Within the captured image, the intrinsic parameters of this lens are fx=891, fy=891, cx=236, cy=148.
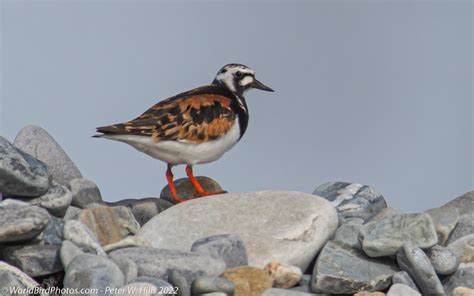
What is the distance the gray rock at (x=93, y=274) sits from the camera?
679cm

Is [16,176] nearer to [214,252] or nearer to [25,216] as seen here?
[25,216]

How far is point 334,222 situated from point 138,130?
7.71 ft

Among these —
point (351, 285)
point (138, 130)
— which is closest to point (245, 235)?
point (351, 285)

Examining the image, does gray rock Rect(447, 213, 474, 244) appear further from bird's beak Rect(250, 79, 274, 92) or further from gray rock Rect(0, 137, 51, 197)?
gray rock Rect(0, 137, 51, 197)

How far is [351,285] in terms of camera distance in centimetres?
750

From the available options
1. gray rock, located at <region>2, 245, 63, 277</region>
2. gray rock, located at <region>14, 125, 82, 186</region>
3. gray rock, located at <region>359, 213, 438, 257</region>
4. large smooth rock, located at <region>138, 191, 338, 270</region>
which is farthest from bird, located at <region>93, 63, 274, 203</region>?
gray rock, located at <region>359, 213, 438, 257</region>

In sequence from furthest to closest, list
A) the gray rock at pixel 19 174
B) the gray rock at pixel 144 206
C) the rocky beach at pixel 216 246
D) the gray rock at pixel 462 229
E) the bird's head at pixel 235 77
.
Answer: the bird's head at pixel 235 77
the gray rock at pixel 144 206
the gray rock at pixel 462 229
the gray rock at pixel 19 174
the rocky beach at pixel 216 246

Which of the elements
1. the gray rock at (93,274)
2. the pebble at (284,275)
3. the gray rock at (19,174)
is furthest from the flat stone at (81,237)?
the pebble at (284,275)

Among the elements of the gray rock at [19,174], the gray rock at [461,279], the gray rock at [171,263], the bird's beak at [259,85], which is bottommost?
the gray rock at [461,279]

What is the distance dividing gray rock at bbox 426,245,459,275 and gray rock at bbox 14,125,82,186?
4088mm

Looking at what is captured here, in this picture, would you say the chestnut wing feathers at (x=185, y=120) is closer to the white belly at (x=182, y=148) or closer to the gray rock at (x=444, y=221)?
the white belly at (x=182, y=148)

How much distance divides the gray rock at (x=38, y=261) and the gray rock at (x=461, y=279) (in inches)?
135

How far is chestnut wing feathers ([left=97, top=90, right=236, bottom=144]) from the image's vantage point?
9.45 meters

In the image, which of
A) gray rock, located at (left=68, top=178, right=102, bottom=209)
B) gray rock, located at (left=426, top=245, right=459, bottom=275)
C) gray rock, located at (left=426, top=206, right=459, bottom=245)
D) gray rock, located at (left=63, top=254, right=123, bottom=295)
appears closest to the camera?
gray rock, located at (left=63, top=254, right=123, bottom=295)
